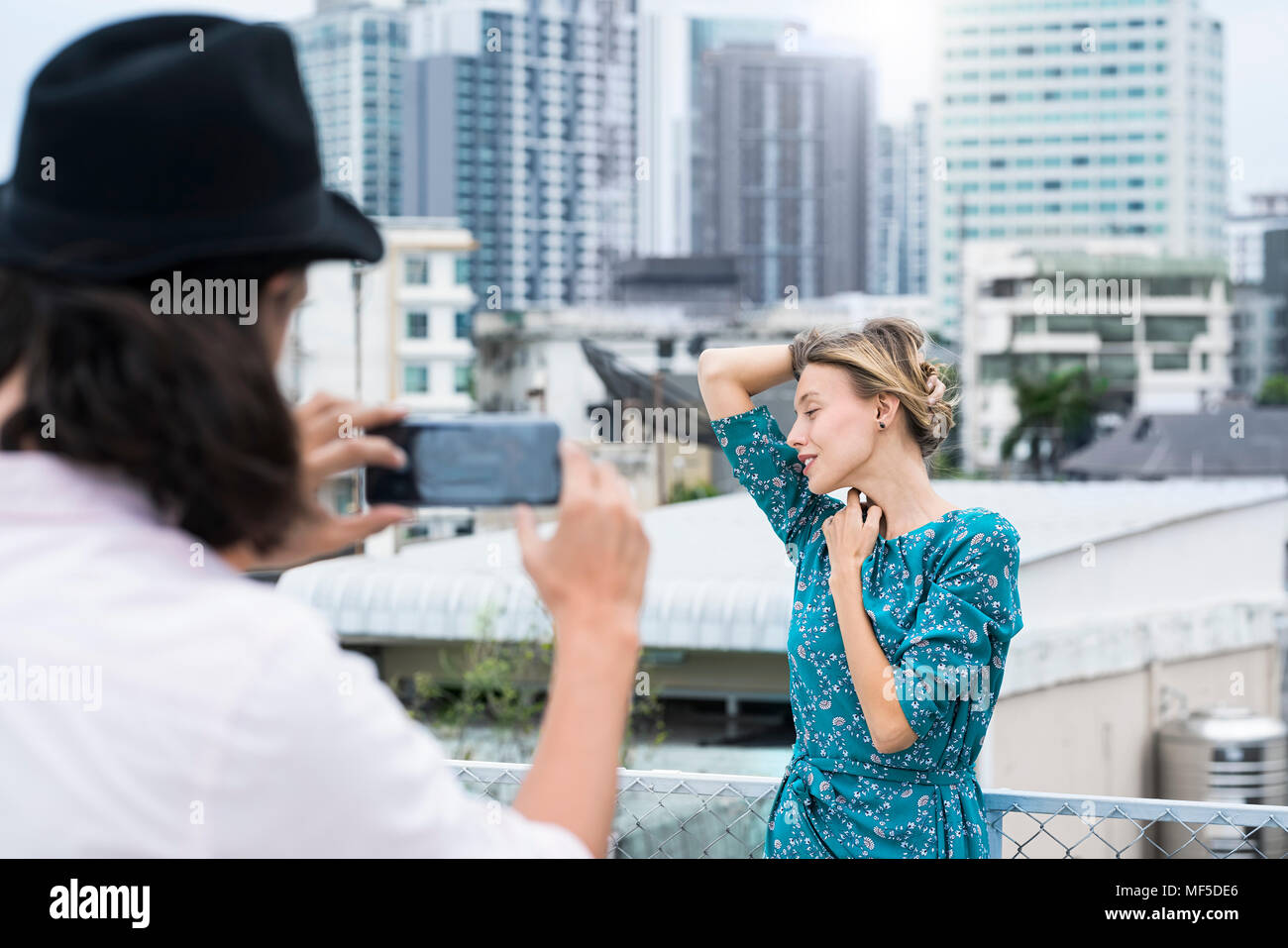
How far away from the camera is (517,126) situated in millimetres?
104688

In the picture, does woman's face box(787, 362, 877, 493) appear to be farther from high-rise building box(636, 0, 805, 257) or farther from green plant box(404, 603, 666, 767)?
high-rise building box(636, 0, 805, 257)

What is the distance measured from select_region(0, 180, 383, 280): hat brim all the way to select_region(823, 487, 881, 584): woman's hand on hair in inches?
51.2

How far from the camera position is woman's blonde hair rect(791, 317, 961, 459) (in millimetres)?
2293

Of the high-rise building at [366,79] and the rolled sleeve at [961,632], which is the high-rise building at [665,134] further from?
the rolled sleeve at [961,632]

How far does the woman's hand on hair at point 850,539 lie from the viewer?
218cm

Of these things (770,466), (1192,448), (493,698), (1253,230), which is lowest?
(493,698)

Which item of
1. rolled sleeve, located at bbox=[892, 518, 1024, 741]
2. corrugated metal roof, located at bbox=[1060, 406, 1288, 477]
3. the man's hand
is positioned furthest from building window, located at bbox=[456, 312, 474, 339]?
the man's hand

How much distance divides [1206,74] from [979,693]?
350 feet

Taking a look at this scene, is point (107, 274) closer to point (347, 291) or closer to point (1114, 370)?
point (347, 291)

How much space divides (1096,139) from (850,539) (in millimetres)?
102038

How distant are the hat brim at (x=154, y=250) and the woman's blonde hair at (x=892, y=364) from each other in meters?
1.37

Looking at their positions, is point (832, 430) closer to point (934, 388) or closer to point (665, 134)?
point (934, 388)

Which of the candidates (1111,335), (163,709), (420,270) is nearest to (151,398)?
(163,709)
